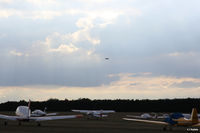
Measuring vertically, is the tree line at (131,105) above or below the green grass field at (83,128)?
above

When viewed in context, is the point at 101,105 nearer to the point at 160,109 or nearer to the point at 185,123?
the point at 160,109

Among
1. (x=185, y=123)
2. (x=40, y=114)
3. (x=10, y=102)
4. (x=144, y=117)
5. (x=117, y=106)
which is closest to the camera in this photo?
(x=185, y=123)

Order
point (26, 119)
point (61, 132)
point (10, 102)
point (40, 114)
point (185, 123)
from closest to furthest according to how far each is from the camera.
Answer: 1. point (61, 132)
2. point (185, 123)
3. point (26, 119)
4. point (40, 114)
5. point (10, 102)

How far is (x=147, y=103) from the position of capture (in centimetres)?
13112

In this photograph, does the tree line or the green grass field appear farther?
the tree line

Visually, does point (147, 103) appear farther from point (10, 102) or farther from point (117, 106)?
point (10, 102)

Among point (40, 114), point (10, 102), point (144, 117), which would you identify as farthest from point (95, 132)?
point (10, 102)

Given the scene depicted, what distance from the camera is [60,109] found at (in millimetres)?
147125

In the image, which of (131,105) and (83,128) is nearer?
(83,128)

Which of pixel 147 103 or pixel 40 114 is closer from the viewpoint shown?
pixel 40 114

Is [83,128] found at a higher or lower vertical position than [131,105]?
lower

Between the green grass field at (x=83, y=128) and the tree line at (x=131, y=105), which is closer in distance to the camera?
the green grass field at (x=83, y=128)

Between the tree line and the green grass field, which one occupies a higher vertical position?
the tree line

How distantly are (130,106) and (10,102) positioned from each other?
64122mm
